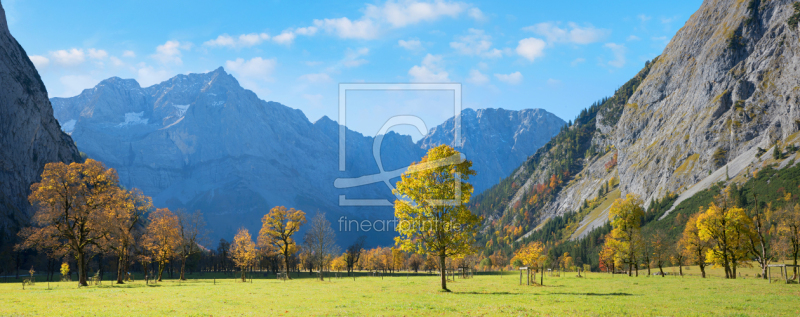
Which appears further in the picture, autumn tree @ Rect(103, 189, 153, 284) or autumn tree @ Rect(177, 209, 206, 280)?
autumn tree @ Rect(177, 209, 206, 280)

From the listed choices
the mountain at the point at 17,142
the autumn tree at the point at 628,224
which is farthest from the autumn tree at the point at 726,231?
the mountain at the point at 17,142

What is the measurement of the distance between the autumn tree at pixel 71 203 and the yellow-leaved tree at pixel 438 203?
38567 millimetres

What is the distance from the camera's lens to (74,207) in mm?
52312

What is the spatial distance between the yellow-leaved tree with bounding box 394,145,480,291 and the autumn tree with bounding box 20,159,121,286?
127 feet

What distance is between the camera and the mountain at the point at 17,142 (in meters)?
161

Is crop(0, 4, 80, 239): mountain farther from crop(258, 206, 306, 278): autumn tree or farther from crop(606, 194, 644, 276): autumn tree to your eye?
crop(606, 194, 644, 276): autumn tree

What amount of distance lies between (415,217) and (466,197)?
5.02m

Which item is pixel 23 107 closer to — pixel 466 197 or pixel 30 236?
pixel 30 236

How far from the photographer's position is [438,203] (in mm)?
39156

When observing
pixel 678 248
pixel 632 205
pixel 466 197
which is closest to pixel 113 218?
pixel 466 197

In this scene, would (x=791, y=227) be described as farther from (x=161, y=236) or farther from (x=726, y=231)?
(x=161, y=236)

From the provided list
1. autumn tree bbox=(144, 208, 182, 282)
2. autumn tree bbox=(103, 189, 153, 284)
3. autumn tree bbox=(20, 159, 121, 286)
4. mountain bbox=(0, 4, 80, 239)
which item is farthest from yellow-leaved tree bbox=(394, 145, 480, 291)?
mountain bbox=(0, 4, 80, 239)

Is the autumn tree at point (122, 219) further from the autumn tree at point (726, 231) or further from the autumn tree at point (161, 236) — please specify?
the autumn tree at point (726, 231)

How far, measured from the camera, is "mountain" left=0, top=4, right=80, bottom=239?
161 metres
